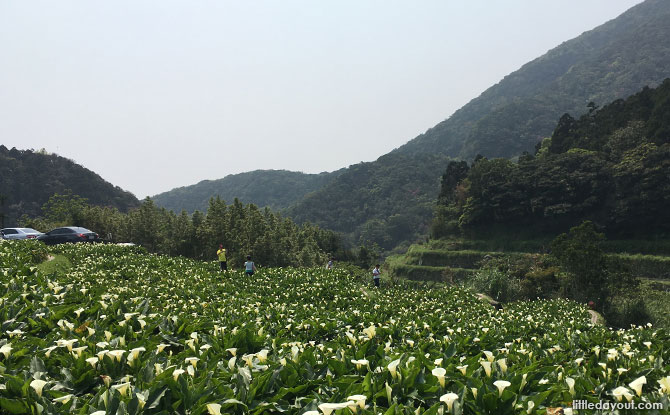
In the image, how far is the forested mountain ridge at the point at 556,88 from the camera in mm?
119688

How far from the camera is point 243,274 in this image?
53.3 feet

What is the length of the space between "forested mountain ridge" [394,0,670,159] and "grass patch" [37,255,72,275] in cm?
11742

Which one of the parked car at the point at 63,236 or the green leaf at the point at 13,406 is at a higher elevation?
the parked car at the point at 63,236

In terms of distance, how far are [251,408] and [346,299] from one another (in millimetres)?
9626

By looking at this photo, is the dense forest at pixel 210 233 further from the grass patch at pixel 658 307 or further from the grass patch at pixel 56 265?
the grass patch at pixel 658 307

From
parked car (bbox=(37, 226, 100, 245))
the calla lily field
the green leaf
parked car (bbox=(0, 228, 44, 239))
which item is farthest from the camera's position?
parked car (bbox=(0, 228, 44, 239))

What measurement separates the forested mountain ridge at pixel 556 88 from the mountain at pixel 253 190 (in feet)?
159

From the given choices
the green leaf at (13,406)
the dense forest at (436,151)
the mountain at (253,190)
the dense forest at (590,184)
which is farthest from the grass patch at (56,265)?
the mountain at (253,190)

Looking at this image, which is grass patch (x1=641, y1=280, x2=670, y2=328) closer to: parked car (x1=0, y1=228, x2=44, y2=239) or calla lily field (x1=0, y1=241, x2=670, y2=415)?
calla lily field (x1=0, y1=241, x2=670, y2=415)

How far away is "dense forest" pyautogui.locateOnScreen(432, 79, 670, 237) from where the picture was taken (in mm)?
38688

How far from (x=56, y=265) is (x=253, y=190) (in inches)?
5854

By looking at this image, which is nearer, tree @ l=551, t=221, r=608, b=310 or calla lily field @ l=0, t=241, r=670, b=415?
calla lily field @ l=0, t=241, r=670, b=415

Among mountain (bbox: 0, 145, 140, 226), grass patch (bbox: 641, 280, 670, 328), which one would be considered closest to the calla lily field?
grass patch (bbox: 641, 280, 670, 328)

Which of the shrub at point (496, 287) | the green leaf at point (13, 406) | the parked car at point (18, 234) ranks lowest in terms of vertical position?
the shrub at point (496, 287)
